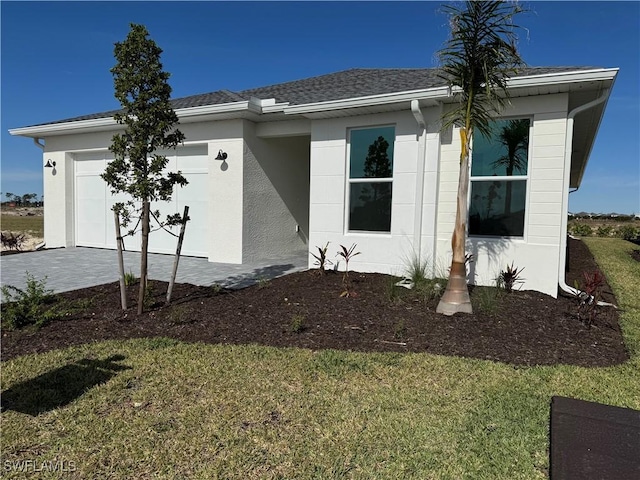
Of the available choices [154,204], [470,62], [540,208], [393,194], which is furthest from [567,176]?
[154,204]

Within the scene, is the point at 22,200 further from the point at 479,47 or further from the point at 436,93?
the point at 479,47

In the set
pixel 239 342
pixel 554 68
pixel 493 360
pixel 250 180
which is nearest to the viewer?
pixel 493 360

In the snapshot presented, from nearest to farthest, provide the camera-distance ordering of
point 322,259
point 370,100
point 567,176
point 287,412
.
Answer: point 287,412 < point 567,176 < point 370,100 < point 322,259

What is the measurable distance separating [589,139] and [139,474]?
469 inches

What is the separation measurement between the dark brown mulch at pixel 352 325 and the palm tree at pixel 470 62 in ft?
1.98

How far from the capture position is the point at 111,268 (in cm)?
904

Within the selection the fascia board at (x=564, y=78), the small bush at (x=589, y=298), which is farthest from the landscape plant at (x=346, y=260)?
the fascia board at (x=564, y=78)

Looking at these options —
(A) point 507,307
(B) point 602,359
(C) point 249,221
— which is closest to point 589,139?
(A) point 507,307

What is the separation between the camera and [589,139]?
10438mm

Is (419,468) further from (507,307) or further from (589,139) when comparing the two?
(589,139)

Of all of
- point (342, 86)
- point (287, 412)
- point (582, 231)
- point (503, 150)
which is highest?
point (342, 86)

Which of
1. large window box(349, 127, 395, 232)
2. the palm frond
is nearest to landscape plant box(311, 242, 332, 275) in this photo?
large window box(349, 127, 395, 232)

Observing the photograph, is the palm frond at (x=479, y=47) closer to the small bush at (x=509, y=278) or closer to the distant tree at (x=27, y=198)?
the small bush at (x=509, y=278)

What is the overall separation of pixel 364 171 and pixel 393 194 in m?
0.80
